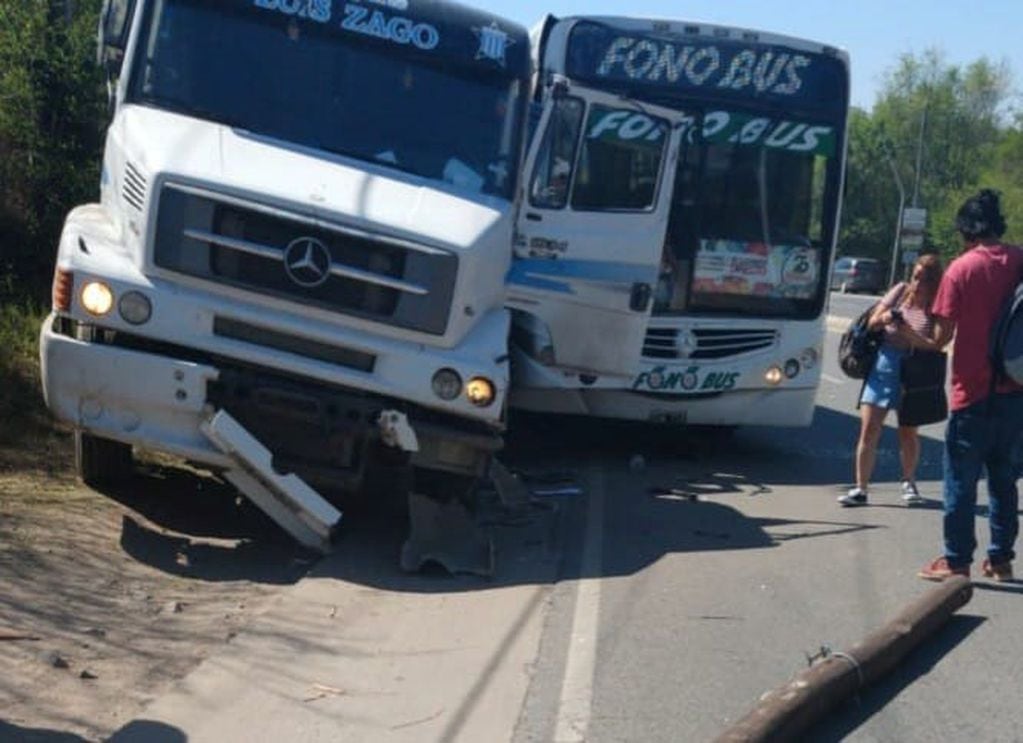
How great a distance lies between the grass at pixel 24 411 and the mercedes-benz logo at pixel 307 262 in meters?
2.98

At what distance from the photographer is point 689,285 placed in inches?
516

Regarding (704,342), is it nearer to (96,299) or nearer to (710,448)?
(710,448)

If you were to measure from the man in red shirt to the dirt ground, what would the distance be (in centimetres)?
369

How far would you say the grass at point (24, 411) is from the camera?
10.5 metres

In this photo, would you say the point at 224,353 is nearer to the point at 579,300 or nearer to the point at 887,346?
the point at 579,300

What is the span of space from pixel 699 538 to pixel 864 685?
3.58 meters

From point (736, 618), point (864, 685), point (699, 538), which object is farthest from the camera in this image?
point (699, 538)

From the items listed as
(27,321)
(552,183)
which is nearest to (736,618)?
(552,183)

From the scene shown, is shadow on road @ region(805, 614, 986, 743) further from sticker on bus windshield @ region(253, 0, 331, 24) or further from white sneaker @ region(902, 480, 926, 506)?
sticker on bus windshield @ region(253, 0, 331, 24)

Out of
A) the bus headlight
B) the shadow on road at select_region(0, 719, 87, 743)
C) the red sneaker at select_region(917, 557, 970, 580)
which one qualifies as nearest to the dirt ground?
the shadow on road at select_region(0, 719, 87, 743)

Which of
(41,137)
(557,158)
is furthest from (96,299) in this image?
Answer: (41,137)

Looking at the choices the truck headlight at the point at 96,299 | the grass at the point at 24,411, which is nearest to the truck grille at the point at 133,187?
the truck headlight at the point at 96,299

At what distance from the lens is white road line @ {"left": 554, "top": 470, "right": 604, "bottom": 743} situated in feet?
19.9

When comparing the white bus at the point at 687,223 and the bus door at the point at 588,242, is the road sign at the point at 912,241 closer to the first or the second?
the white bus at the point at 687,223
